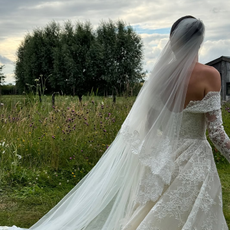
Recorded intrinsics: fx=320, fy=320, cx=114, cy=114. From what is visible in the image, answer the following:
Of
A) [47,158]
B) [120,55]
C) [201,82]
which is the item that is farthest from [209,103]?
[120,55]

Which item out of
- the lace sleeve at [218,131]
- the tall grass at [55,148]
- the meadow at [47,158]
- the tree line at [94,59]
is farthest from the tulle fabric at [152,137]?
the tree line at [94,59]

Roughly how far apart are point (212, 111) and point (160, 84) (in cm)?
46

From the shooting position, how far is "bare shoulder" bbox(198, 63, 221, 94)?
2.34 metres

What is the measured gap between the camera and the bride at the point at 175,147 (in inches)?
94.0

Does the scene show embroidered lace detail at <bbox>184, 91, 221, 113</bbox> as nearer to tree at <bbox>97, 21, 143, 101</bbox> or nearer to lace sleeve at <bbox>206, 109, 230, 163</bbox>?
lace sleeve at <bbox>206, 109, 230, 163</bbox>

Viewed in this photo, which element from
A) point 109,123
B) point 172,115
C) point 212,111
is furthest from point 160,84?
point 109,123


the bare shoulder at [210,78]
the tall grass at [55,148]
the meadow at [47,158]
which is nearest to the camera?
the bare shoulder at [210,78]

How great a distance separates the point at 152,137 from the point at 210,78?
2.07ft

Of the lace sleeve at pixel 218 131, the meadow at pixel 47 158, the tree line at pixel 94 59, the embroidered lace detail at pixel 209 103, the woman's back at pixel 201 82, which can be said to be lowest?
the meadow at pixel 47 158

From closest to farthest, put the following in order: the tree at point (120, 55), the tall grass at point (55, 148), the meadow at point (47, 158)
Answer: the meadow at point (47, 158) < the tall grass at point (55, 148) < the tree at point (120, 55)

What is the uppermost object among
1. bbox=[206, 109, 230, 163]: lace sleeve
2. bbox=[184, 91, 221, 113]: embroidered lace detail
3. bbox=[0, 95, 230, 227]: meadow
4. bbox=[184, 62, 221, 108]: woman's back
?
bbox=[184, 62, 221, 108]: woman's back

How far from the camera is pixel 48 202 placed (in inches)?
176

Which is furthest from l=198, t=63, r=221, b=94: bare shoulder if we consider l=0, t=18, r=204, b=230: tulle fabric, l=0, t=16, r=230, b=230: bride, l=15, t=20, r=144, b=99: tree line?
l=15, t=20, r=144, b=99: tree line

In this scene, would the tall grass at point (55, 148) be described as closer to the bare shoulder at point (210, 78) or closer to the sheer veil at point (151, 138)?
the sheer veil at point (151, 138)
